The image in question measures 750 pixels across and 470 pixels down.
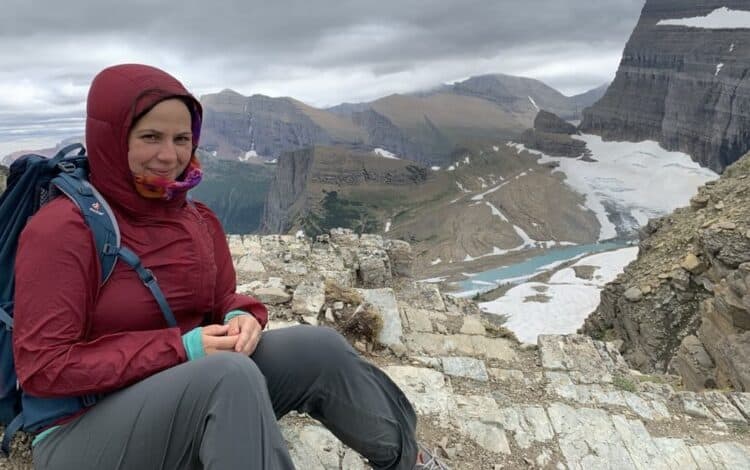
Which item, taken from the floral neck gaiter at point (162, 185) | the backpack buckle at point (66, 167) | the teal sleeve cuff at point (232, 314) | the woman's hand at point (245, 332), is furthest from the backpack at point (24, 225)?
the teal sleeve cuff at point (232, 314)

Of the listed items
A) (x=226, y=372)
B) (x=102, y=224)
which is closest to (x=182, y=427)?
(x=226, y=372)

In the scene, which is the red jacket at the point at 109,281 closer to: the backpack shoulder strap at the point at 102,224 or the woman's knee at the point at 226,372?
the backpack shoulder strap at the point at 102,224

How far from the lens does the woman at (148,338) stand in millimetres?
2691

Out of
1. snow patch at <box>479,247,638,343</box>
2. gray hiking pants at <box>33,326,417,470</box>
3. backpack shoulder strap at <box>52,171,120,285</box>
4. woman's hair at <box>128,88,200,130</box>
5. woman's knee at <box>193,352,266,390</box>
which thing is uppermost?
woman's hair at <box>128,88,200,130</box>

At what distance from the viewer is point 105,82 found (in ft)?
9.58

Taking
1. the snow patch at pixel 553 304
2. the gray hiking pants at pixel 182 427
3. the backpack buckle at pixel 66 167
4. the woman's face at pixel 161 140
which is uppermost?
the woman's face at pixel 161 140

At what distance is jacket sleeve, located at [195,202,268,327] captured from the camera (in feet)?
12.4

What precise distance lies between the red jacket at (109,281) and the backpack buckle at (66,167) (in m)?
0.12

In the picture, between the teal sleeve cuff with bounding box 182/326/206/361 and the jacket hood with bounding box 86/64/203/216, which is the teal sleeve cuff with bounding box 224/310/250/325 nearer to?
the teal sleeve cuff with bounding box 182/326/206/361

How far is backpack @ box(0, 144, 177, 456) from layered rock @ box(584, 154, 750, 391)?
1367cm

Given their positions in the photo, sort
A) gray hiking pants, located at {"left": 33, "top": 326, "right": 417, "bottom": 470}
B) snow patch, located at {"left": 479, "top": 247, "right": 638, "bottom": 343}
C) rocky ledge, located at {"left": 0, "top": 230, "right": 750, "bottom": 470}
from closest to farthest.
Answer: gray hiking pants, located at {"left": 33, "top": 326, "right": 417, "bottom": 470} < rocky ledge, located at {"left": 0, "top": 230, "right": 750, "bottom": 470} < snow patch, located at {"left": 479, "top": 247, "right": 638, "bottom": 343}

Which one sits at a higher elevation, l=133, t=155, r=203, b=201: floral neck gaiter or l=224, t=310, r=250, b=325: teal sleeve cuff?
l=133, t=155, r=203, b=201: floral neck gaiter

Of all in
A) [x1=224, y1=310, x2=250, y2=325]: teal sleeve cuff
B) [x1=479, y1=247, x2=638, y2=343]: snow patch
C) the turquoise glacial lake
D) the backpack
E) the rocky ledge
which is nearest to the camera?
the backpack

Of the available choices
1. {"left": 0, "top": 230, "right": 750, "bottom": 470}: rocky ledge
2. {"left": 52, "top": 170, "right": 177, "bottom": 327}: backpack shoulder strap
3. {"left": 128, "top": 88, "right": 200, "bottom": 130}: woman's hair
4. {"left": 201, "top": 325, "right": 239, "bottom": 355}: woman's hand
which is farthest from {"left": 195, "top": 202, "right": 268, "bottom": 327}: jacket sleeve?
{"left": 0, "top": 230, "right": 750, "bottom": 470}: rocky ledge
